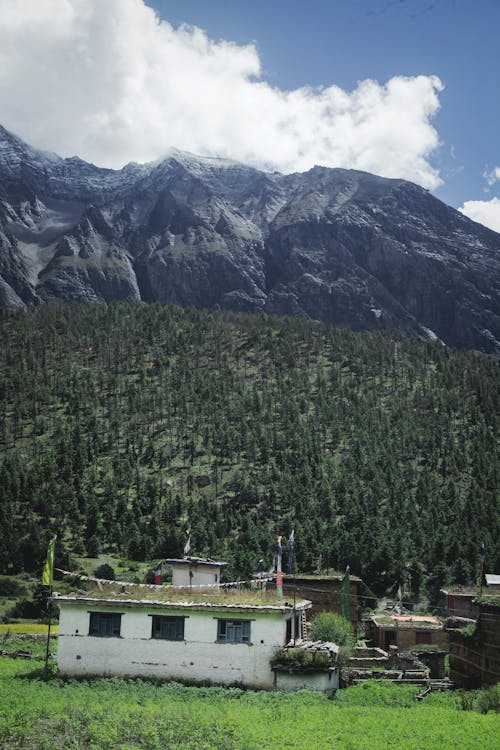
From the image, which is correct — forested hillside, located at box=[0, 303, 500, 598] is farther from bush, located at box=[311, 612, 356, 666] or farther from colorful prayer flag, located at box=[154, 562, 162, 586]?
colorful prayer flag, located at box=[154, 562, 162, 586]

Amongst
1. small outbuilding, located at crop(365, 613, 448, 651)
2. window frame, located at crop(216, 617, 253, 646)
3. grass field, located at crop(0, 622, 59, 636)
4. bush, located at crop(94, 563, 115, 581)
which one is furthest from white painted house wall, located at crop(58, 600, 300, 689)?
bush, located at crop(94, 563, 115, 581)

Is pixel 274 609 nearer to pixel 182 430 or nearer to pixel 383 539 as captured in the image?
pixel 383 539

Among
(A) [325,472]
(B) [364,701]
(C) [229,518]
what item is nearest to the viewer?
(B) [364,701]

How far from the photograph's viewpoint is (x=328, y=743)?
24922 mm

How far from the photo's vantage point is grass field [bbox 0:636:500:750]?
2441 cm

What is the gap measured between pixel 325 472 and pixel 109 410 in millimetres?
54563

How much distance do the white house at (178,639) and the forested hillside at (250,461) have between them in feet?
205

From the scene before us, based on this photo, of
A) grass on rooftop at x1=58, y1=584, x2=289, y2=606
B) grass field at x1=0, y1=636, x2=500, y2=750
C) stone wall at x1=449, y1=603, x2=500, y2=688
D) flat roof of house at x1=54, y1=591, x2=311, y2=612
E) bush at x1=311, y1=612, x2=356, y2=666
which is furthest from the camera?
Answer: bush at x1=311, y1=612, x2=356, y2=666

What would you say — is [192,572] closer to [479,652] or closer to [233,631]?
[233,631]

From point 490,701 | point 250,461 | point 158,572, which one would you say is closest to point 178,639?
point 158,572

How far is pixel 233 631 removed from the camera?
3653 centimetres

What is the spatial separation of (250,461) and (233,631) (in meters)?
119

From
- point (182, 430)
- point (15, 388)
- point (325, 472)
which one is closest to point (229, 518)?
point (325, 472)

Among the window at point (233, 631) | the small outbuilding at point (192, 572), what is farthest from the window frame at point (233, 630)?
the small outbuilding at point (192, 572)
